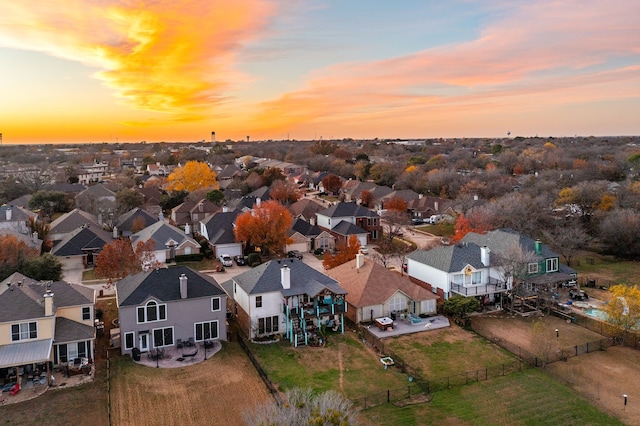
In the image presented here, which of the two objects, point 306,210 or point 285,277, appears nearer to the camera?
point 285,277

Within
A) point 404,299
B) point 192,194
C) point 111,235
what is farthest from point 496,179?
point 111,235

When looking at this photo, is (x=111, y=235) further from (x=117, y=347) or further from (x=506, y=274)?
(x=506, y=274)

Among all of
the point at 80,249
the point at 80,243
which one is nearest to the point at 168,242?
the point at 80,249

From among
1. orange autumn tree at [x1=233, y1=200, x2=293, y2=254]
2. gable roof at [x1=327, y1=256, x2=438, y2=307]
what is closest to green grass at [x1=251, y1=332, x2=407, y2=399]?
gable roof at [x1=327, y1=256, x2=438, y2=307]

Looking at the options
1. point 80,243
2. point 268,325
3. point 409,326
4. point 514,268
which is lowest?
point 409,326

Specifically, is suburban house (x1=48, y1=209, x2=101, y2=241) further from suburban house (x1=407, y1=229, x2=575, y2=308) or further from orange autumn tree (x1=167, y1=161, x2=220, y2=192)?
suburban house (x1=407, y1=229, x2=575, y2=308)

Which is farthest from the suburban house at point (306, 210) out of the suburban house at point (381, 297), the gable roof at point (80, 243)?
the suburban house at point (381, 297)

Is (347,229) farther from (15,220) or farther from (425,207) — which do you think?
(15,220)

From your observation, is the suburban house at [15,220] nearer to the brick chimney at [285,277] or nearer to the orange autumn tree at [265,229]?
the orange autumn tree at [265,229]
